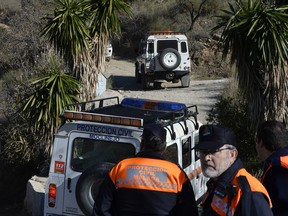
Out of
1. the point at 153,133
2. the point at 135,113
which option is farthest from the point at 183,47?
the point at 153,133

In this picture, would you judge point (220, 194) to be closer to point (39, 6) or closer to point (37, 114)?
point (37, 114)

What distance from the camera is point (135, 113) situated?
6953mm

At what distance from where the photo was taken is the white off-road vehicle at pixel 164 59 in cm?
1991

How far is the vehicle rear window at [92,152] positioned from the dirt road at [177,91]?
717 centimetres

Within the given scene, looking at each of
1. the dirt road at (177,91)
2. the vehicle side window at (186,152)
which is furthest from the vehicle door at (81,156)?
the dirt road at (177,91)

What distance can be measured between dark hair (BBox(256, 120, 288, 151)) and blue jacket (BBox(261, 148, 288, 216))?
6 centimetres

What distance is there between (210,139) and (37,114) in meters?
6.70

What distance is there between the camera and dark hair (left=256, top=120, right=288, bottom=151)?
3.52 meters

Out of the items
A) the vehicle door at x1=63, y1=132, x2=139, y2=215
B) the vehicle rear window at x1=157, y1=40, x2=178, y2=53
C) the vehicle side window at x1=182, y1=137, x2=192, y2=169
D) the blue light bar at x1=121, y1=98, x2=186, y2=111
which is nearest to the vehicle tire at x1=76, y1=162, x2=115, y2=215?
the vehicle door at x1=63, y1=132, x2=139, y2=215

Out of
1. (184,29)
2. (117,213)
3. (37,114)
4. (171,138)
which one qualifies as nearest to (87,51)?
(37,114)

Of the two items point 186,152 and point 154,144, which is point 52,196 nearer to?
point 186,152

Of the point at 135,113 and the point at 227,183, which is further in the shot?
the point at 135,113

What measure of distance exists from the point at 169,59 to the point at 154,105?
12.8 metres

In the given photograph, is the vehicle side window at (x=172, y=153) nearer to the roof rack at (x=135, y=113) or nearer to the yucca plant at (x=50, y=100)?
the roof rack at (x=135, y=113)
